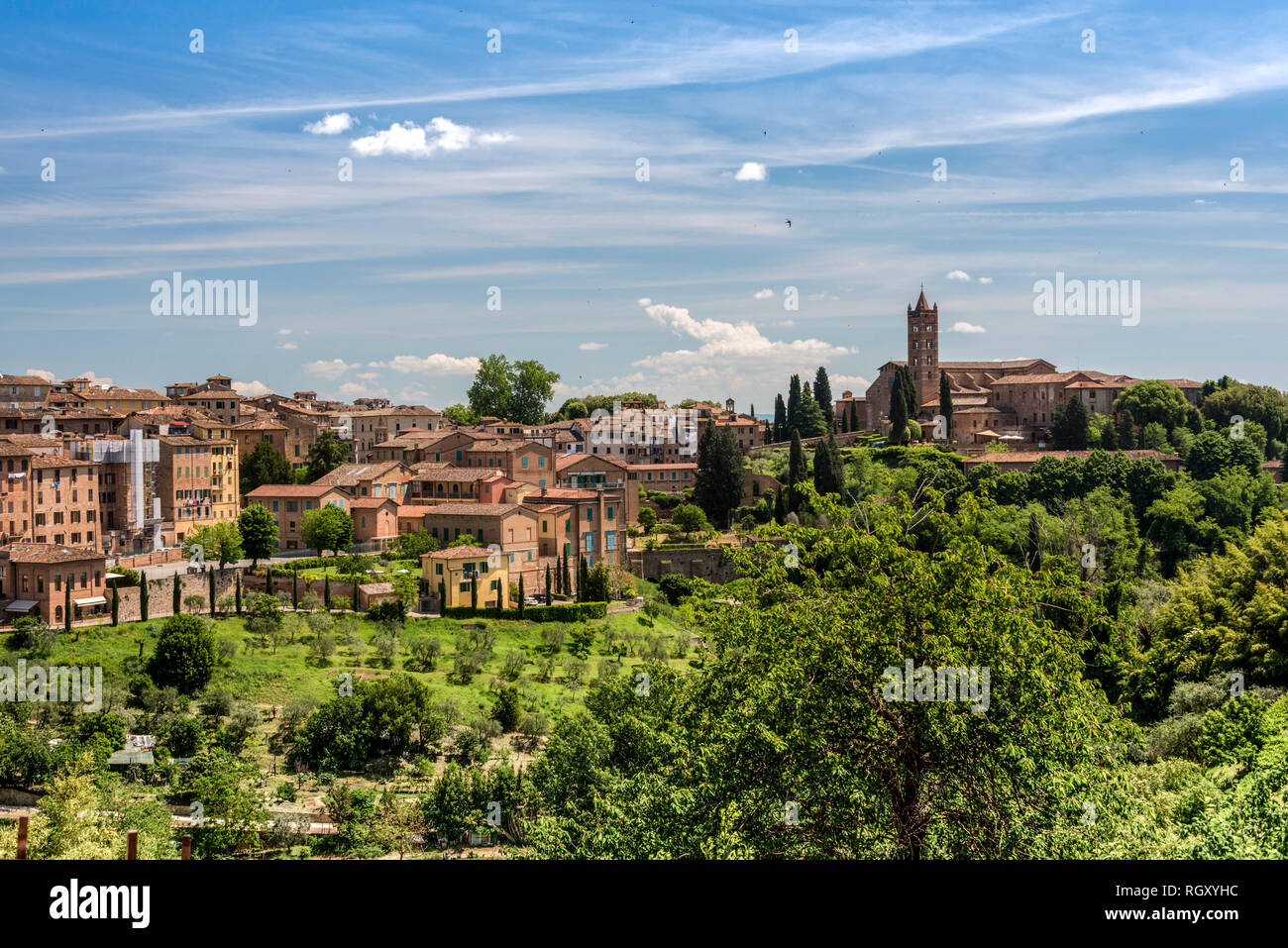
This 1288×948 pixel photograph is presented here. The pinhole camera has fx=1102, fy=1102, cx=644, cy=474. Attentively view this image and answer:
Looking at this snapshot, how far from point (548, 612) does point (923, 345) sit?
52.1 metres

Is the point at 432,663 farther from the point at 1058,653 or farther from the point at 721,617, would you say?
the point at 1058,653

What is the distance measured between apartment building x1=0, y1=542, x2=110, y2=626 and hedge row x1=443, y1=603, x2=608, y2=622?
33.5 feet

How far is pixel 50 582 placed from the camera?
101ft

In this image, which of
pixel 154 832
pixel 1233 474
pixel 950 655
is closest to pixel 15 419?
pixel 154 832

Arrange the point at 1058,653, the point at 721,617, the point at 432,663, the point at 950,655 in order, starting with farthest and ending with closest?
the point at 432,663, the point at 721,617, the point at 1058,653, the point at 950,655

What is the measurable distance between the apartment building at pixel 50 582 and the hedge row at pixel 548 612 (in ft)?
33.5

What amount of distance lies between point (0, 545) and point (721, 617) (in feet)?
94.1

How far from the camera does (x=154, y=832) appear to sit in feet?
53.4

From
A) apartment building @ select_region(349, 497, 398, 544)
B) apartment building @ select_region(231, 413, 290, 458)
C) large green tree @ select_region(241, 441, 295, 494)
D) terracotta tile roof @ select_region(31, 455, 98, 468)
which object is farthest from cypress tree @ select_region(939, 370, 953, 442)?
terracotta tile roof @ select_region(31, 455, 98, 468)

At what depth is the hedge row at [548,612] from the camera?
3522cm

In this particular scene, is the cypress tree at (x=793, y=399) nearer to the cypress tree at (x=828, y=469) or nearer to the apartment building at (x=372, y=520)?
the cypress tree at (x=828, y=469)

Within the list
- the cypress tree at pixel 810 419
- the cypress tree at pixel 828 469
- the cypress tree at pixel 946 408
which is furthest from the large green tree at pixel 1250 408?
the cypress tree at pixel 828 469
